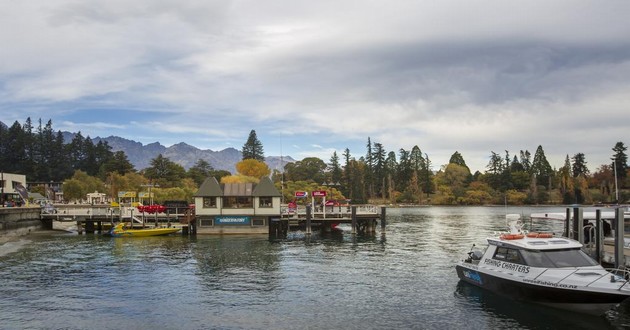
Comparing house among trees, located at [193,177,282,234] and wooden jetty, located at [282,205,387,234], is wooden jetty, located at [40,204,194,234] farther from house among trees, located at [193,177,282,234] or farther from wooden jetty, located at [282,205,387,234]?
wooden jetty, located at [282,205,387,234]

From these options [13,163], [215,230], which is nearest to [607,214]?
[215,230]

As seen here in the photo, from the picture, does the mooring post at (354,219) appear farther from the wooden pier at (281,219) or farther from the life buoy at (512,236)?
the life buoy at (512,236)

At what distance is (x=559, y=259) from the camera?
25.4 meters

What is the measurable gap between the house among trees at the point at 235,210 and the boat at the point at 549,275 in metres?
39.4

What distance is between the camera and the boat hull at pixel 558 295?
22.8 meters

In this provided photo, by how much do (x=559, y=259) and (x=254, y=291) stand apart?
17.9 metres

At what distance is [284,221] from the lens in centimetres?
6700

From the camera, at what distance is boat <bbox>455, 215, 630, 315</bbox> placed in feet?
75.6

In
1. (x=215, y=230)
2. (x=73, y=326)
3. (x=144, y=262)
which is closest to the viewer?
(x=73, y=326)

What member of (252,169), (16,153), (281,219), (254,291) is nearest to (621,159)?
(252,169)

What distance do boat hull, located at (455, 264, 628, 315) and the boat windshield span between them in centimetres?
132

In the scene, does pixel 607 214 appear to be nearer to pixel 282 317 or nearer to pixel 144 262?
pixel 282 317

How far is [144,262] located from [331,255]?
677 inches

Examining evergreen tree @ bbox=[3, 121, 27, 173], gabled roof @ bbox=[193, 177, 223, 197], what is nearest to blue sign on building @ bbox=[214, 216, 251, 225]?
gabled roof @ bbox=[193, 177, 223, 197]
